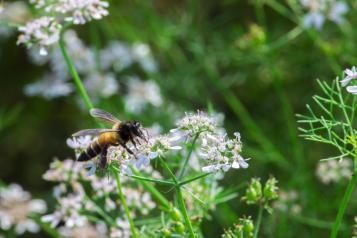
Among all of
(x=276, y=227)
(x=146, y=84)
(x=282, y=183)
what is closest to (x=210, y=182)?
(x=276, y=227)

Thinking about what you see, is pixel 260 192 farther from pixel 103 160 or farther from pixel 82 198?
pixel 82 198

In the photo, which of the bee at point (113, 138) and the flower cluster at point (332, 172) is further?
the flower cluster at point (332, 172)

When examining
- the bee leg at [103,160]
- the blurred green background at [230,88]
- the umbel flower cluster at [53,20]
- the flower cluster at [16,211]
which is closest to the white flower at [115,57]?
the blurred green background at [230,88]

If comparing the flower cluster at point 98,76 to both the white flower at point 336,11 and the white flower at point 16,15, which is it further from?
the white flower at point 336,11

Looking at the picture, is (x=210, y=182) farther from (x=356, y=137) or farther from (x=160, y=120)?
(x=160, y=120)

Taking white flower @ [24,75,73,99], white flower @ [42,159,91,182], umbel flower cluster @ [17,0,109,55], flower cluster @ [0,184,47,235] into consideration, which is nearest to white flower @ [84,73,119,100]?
white flower @ [24,75,73,99]

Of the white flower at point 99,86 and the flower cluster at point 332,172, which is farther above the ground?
the white flower at point 99,86
